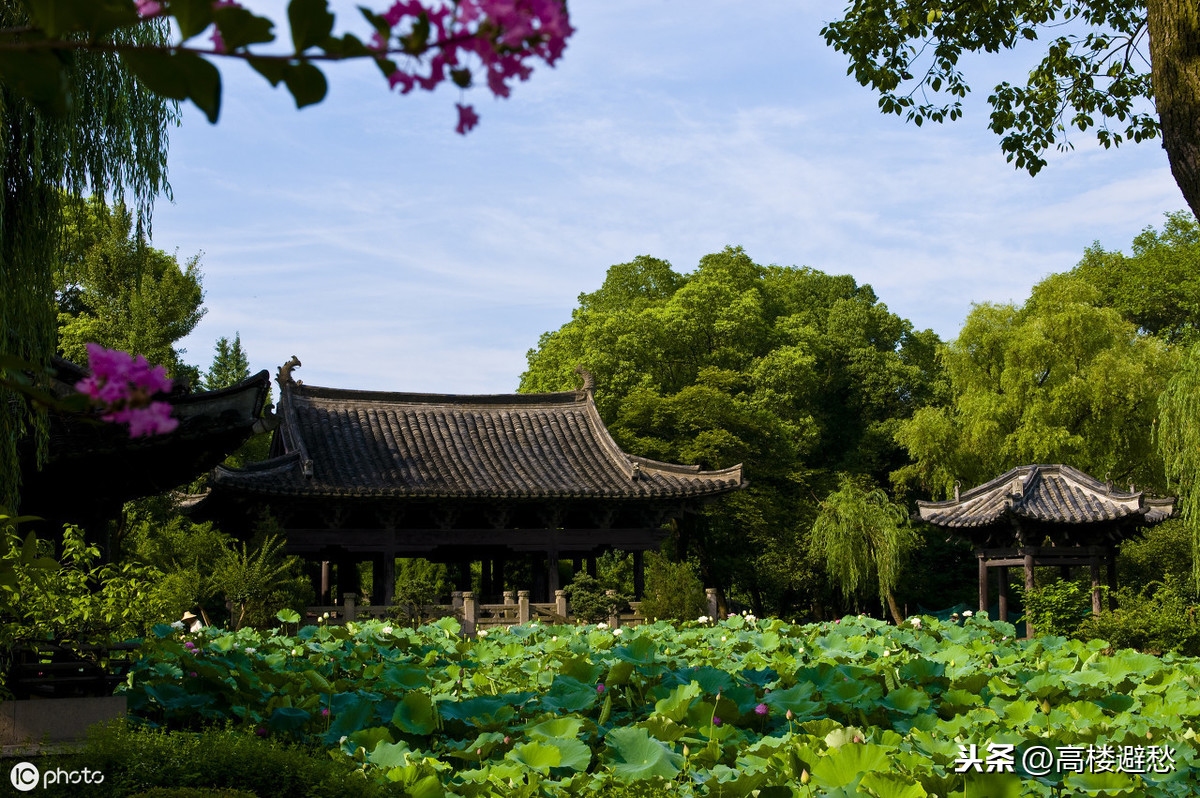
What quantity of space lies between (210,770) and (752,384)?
2427 cm

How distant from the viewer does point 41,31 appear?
1.25 m

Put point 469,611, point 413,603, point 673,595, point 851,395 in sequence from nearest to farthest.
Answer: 1. point 469,611
2. point 413,603
3. point 673,595
4. point 851,395

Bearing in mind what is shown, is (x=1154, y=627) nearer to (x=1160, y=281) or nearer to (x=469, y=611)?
(x=469, y=611)

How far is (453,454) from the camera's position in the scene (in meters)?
19.5

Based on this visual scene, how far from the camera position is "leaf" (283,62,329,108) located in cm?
123

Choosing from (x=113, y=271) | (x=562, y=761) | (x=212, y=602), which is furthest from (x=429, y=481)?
(x=562, y=761)

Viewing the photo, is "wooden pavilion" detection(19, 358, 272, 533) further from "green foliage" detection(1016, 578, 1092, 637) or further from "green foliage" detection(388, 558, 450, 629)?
"green foliage" detection(1016, 578, 1092, 637)

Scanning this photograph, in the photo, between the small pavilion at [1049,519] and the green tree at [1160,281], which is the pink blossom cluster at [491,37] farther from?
the green tree at [1160,281]

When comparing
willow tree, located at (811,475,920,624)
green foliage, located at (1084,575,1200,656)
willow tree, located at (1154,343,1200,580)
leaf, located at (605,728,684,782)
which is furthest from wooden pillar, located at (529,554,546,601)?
leaf, located at (605,728,684,782)

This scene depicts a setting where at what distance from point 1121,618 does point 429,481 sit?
10576mm

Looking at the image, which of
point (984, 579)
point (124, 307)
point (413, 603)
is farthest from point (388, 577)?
point (984, 579)

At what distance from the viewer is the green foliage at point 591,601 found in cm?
1692

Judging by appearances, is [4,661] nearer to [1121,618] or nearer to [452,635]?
[452,635]

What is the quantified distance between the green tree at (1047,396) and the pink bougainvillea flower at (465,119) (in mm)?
23633
